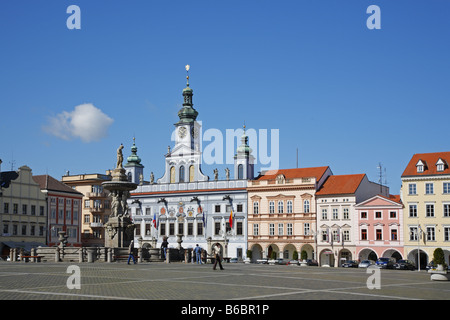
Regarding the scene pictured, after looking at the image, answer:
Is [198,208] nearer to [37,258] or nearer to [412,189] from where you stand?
[412,189]

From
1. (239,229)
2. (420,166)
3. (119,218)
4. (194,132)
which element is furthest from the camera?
(194,132)

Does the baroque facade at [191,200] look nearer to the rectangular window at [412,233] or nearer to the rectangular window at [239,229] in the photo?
the rectangular window at [239,229]

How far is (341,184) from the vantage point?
78.5 metres

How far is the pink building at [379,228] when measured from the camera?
7175 cm

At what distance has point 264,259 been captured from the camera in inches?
3009

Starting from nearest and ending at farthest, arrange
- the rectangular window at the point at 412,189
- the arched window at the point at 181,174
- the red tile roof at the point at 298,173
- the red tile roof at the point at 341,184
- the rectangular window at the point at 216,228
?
the rectangular window at the point at 412,189
the red tile roof at the point at 341,184
the red tile roof at the point at 298,173
the rectangular window at the point at 216,228
the arched window at the point at 181,174

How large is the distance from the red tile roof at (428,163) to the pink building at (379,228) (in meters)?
4.06

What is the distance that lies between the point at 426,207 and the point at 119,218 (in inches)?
1544

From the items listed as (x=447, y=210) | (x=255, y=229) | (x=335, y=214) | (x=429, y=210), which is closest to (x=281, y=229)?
(x=255, y=229)

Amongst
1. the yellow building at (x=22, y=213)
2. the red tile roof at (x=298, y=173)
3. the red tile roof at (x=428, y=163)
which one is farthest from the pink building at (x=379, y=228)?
the yellow building at (x=22, y=213)

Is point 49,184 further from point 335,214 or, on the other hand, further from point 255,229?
point 335,214

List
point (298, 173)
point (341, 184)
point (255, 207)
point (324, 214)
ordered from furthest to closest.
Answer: point (298, 173) < point (255, 207) < point (341, 184) < point (324, 214)
